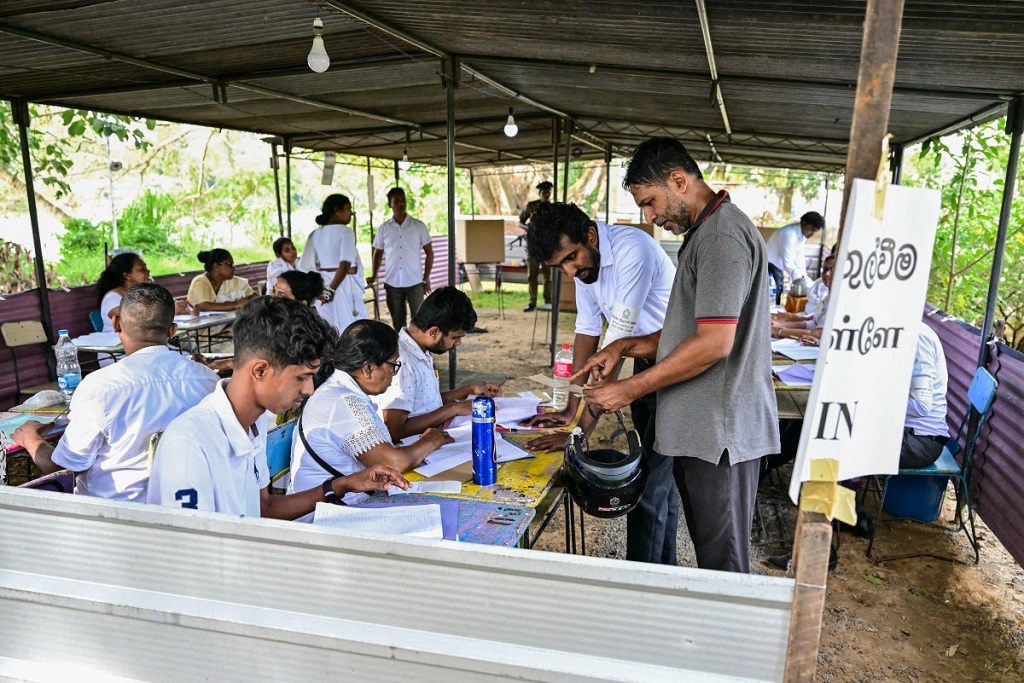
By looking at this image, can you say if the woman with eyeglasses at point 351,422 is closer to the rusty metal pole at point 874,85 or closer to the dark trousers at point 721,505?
the dark trousers at point 721,505

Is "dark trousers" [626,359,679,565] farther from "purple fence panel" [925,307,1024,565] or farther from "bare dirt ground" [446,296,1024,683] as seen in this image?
"purple fence panel" [925,307,1024,565]

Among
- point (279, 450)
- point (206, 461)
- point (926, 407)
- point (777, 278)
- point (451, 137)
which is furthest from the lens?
point (777, 278)

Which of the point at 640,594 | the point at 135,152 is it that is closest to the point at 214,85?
the point at 640,594

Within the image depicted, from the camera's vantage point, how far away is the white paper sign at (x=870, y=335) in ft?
3.47

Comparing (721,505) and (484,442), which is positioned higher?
(484,442)

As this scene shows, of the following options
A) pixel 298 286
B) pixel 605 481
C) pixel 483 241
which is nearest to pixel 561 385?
pixel 605 481

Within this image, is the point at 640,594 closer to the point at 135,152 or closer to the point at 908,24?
the point at 908,24

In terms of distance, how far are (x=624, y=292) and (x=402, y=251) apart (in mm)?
5283

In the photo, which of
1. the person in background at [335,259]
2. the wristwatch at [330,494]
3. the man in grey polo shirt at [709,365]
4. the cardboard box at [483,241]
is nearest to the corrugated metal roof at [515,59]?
the person in background at [335,259]

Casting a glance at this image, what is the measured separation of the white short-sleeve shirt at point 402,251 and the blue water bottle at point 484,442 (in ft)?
18.5

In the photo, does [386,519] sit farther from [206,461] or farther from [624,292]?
[624,292]

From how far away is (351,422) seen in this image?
228 centimetres

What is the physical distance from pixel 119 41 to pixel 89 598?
4236 mm

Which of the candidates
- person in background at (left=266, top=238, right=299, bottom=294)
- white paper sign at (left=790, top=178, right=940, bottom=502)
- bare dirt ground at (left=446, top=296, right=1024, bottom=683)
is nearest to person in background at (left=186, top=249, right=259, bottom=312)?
person in background at (left=266, top=238, right=299, bottom=294)
